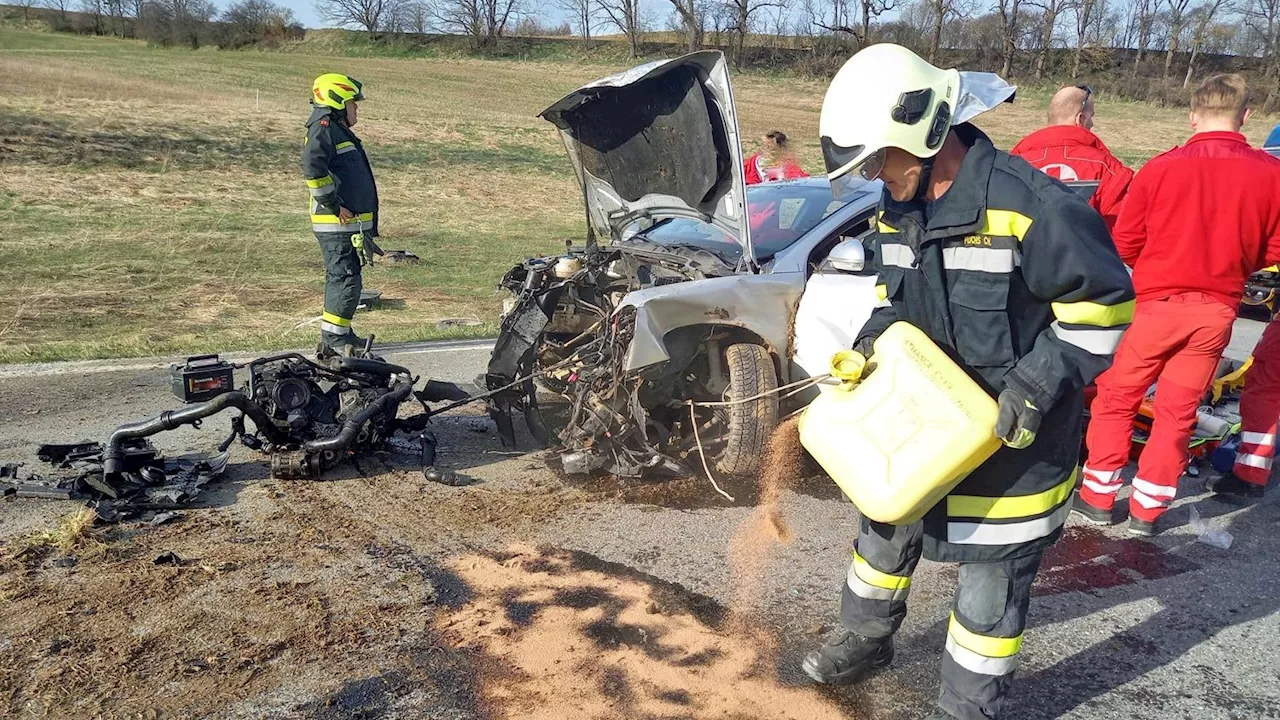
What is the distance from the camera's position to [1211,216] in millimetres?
4203

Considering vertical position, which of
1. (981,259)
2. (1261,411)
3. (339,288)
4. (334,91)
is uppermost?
(334,91)

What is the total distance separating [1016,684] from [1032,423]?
127 centimetres

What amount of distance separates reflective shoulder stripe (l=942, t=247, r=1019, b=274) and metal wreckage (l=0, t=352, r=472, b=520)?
313cm

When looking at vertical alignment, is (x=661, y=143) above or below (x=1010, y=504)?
above

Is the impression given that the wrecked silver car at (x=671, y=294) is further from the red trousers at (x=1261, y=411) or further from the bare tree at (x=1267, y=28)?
the bare tree at (x=1267, y=28)

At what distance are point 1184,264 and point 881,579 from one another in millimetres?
2362

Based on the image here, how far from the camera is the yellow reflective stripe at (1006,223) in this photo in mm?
2455

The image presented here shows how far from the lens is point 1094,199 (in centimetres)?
523

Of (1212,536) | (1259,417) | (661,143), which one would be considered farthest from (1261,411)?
(661,143)

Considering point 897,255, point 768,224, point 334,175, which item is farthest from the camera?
point 334,175

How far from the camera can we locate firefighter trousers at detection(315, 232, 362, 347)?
6812mm

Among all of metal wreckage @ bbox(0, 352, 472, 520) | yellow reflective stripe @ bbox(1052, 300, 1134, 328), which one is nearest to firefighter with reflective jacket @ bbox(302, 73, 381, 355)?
metal wreckage @ bbox(0, 352, 472, 520)

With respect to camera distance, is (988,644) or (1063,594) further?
(1063,594)

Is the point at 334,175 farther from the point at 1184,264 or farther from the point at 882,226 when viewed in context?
the point at 1184,264
